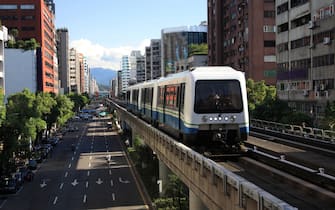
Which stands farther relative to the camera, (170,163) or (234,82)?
(170,163)

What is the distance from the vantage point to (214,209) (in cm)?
1522

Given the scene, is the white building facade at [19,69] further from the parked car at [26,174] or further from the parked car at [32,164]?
the parked car at [26,174]

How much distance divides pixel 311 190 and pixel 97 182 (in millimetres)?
35807

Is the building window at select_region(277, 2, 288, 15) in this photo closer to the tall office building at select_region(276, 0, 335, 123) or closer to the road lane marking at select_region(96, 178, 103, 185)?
the tall office building at select_region(276, 0, 335, 123)

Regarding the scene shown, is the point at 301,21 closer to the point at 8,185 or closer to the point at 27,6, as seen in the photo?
the point at 8,185

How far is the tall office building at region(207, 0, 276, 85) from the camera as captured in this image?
281ft

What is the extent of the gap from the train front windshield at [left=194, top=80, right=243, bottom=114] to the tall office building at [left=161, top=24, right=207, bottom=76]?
517 ft

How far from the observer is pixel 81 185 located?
148 ft

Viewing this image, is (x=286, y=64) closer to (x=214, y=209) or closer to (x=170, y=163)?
(x=170, y=163)

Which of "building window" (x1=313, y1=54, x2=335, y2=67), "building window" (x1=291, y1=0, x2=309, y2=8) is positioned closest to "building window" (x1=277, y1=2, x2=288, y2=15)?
"building window" (x1=291, y1=0, x2=309, y2=8)

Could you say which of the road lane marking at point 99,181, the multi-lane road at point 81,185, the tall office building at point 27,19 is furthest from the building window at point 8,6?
the road lane marking at point 99,181

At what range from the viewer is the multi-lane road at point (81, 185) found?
3716cm

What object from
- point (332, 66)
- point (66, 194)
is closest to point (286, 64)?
point (332, 66)

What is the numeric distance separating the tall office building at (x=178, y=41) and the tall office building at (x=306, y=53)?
114988 millimetres
